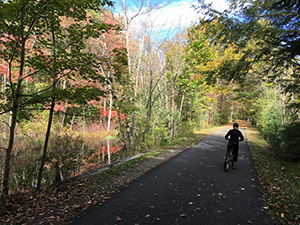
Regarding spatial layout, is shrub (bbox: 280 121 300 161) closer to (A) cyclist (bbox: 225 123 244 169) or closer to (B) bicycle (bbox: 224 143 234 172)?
(A) cyclist (bbox: 225 123 244 169)

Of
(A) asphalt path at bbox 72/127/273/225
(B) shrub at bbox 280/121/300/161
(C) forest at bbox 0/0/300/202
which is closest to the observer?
(A) asphalt path at bbox 72/127/273/225

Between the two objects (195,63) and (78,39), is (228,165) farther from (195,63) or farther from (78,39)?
(195,63)

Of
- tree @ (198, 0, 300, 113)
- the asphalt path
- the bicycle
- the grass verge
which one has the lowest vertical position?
the asphalt path

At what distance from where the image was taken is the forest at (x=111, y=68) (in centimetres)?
386

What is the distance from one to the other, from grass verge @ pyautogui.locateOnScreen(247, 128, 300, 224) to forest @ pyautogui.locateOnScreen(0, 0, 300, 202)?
107 cm

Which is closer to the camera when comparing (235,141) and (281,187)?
(281,187)

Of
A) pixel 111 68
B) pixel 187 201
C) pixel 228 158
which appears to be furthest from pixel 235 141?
pixel 111 68

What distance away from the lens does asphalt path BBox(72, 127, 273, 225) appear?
3.16m

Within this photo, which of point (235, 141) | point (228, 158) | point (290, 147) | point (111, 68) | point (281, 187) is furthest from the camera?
point (290, 147)

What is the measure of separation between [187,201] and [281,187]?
313cm

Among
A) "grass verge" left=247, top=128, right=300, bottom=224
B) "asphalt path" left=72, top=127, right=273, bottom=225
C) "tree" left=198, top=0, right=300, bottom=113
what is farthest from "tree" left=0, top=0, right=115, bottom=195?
"grass verge" left=247, top=128, right=300, bottom=224

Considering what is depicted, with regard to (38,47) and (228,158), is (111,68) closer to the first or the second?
(38,47)

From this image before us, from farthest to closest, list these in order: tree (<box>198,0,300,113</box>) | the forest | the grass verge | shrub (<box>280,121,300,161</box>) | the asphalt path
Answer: shrub (<box>280,121,300,161</box>)
tree (<box>198,0,300,113</box>)
the forest
the grass verge
the asphalt path

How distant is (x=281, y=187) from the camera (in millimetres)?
4770
